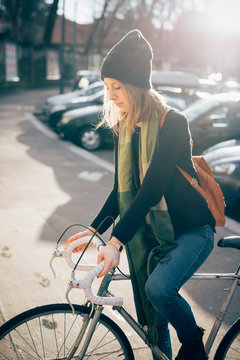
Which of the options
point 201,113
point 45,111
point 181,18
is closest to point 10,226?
point 201,113

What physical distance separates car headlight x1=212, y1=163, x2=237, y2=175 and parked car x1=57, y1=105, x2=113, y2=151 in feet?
16.7

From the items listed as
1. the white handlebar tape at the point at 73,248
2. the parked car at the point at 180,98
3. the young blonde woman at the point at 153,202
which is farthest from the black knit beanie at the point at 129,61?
the parked car at the point at 180,98

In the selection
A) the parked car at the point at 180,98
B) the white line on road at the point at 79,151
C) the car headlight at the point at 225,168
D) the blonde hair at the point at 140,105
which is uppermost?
the blonde hair at the point at 140,105

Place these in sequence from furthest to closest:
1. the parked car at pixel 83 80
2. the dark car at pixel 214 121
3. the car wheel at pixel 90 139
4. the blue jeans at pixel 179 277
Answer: the parked car at pixel 83 80 → the car wheel at pixel 90 139 → the dark car at pixel 214 121 → the blue jeans at pixel 179 277

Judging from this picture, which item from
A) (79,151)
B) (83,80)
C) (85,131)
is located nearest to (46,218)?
(79,151)

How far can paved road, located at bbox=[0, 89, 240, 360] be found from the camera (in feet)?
11.0

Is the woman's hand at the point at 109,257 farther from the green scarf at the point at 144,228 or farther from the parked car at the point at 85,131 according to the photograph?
the parked car at the point at 85,131

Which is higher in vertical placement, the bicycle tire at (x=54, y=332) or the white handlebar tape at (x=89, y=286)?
the white handlebar tape at (x=89, y=286)

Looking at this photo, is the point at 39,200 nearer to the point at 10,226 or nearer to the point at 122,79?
the point at 10,226

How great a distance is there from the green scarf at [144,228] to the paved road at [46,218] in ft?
2.95

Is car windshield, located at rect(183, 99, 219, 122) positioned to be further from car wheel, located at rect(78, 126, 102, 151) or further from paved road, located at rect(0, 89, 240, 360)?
car wheel, located at rect(78, 126, 102, 151)

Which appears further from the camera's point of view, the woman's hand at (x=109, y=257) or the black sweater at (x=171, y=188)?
the black sweater at (x=171, y=188)

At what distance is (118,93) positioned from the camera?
77.2 inches

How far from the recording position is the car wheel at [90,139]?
1037cm
